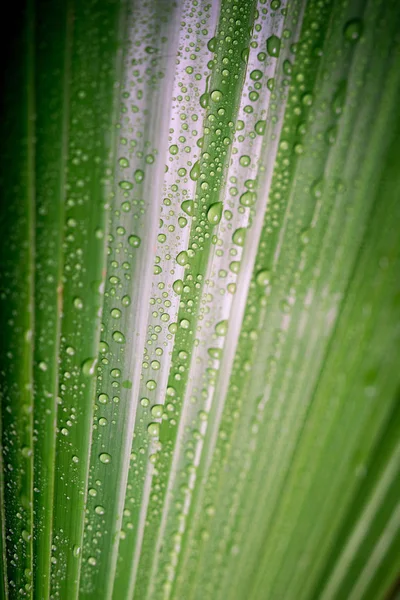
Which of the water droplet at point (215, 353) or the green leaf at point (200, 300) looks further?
the water droplet at point (215, 353)

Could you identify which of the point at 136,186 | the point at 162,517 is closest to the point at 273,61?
the point at 136,186

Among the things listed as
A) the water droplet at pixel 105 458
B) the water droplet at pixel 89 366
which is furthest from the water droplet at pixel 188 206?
the water droplet at pixel 105 458

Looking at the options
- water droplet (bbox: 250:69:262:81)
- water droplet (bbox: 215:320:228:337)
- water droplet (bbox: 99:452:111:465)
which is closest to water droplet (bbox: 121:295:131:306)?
water droplet (bbox: 215:320:228:337)

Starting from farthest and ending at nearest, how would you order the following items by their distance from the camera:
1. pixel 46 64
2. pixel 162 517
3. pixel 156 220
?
pixel 162 517 → pixel 156 220 → pixel 46 64

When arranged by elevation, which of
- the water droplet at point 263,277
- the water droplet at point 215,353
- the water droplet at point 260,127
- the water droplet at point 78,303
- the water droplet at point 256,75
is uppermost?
the water droplet at point 256,75

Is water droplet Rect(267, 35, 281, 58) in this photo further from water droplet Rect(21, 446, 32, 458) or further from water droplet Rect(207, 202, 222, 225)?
water droplet Rect(21, 446, 32, 458)

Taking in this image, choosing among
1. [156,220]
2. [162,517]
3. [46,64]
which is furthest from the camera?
[162,517]

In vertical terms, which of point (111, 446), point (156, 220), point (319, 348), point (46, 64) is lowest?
point (111, 446)

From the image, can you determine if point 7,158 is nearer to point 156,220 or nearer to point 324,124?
point 156,220

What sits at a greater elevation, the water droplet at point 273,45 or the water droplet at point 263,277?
the water droplet at point 273,45

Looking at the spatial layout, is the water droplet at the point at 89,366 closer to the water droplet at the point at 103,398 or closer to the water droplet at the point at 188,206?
the water droplet at the point at 103,398

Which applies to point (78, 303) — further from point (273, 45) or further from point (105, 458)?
point (273, 45)
